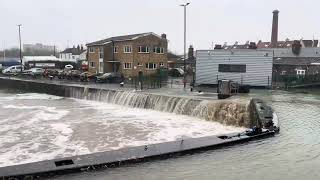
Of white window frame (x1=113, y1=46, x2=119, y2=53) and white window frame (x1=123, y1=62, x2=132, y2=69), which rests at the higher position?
white window frame (x1=113, y1=46, x2=119, y2=53)

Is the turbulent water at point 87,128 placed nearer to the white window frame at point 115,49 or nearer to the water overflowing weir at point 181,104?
the water overflowing weir at point 181,104

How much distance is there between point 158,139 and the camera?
20.2m

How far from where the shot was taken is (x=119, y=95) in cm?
3459

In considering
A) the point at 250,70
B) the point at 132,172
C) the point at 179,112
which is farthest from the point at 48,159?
the point at 250,70

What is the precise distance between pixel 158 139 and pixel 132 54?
31859 millimetres

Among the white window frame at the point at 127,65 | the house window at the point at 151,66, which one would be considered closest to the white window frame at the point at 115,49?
the white window frame at the point at 127,65

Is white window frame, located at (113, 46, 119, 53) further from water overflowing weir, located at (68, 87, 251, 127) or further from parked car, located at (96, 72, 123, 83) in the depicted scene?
water overflowing weir, located at (68, 87, 251, 127)

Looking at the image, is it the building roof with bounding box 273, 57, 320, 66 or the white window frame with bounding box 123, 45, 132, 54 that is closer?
the white window frame with bounding box 123, 45, 132, 54

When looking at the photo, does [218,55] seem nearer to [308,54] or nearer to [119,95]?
[119,95]

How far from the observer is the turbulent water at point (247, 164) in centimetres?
1414

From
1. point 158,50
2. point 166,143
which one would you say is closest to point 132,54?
point 158,50

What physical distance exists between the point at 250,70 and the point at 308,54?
2092cm

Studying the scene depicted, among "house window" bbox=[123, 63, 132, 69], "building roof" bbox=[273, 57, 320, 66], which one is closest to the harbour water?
"house window" bbox=[123, 63, 132, 69]

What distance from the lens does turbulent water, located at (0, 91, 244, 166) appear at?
60.8 feet
